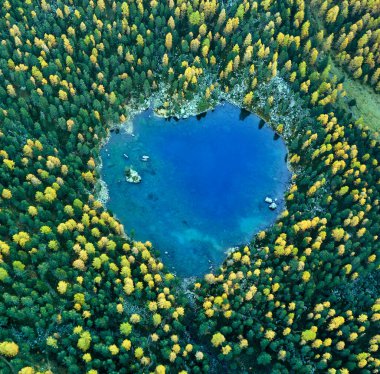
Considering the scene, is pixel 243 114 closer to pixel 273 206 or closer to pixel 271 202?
pixel 271 202

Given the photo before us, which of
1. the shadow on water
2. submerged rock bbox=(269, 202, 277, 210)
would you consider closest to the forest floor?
the shadow on water

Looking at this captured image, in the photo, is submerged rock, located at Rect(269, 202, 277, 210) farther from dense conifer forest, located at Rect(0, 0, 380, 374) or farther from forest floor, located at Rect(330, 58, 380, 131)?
forest floor, located at Rect(330, 58, 380, 131)

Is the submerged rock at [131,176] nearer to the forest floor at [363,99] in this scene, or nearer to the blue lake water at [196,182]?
the blue lake water at [196,182]

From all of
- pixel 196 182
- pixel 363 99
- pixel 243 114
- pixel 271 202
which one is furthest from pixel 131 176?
pixel 363 99

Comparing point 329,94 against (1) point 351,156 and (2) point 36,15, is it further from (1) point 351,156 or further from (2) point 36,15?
(2) point 36,15

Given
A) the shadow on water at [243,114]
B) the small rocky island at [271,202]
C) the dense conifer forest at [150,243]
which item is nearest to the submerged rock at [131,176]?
the dense conifer forest at [150,243]

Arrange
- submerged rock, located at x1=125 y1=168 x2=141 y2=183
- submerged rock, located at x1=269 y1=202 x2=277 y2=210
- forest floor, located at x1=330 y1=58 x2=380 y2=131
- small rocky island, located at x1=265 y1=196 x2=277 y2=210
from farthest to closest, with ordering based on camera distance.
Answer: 1. forest floor, located at x1=330 y1=58 x2=380 y2=131
2. small rocky island, located at x1=265 y1=196 x2=277 y2=210
3. submerged rock, located at x1=269 y1=202 x2=277 y2=210
4. submerged rock, located at x1=125 y1=168 x2=141 y2=183
